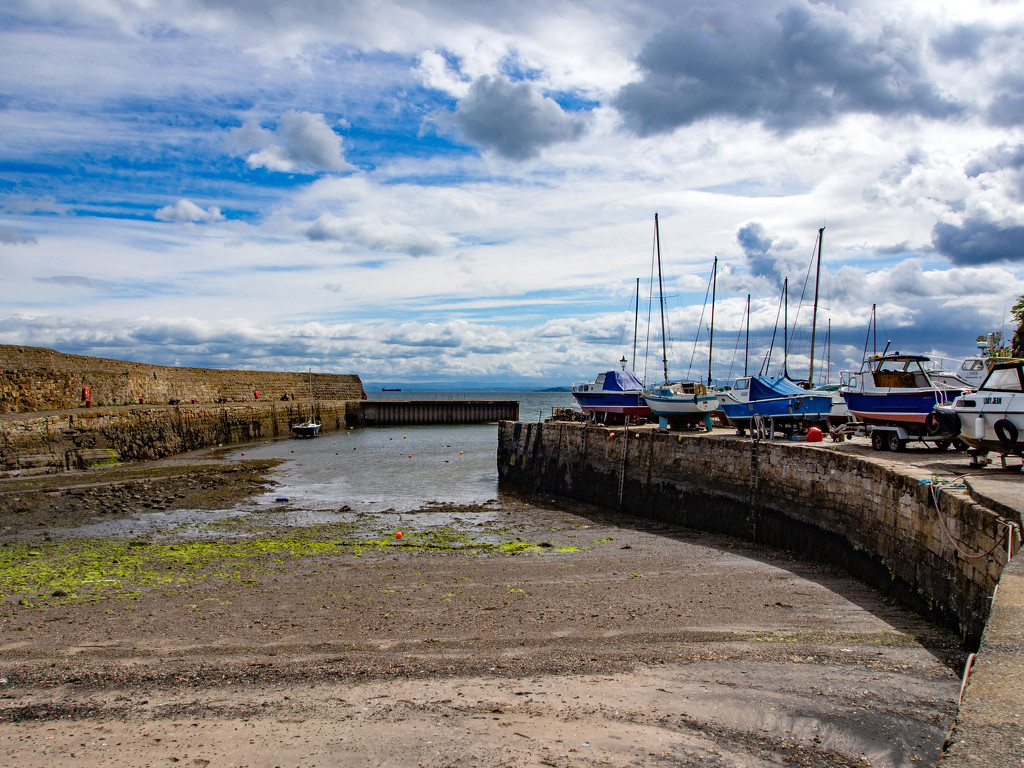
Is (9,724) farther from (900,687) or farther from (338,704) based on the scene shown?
(900,687)

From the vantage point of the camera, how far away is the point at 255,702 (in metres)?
6.57

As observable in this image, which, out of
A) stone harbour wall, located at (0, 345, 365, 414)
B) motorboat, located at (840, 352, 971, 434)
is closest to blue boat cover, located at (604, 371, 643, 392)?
motorboat, located at (840, 352, 971, 434)

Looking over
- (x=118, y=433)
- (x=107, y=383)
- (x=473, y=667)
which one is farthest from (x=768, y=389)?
(x=107, y=383)

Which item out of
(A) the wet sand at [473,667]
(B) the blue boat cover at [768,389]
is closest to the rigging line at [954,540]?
(A) the wet sand at [473,667]

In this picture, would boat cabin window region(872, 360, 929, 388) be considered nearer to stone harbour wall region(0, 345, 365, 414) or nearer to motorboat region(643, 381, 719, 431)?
motorboat region(643, 381, 719, 431)

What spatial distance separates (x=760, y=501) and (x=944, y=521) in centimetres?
683

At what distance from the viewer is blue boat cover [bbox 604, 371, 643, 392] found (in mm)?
29750

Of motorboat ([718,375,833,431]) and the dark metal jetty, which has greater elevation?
motorboat ([718,375,833,431])

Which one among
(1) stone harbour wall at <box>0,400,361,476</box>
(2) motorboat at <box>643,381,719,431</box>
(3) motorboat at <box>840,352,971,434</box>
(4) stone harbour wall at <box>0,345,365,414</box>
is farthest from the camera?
(4) stone harbour wall at <box>0,345,365,414</box>

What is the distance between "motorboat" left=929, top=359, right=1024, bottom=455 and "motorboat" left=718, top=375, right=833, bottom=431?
7851 millimetres

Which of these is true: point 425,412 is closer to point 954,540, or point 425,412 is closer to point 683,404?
point 683,404

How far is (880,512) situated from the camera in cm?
1111

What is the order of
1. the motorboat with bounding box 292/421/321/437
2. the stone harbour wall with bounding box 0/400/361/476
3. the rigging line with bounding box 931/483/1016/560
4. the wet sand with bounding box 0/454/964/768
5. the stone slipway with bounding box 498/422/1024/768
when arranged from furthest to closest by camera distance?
the motorboat with bounding box 292/421/321/437 < the stone harbour wall with bounding box 0/400/361/476 < the rigging line with bounding box 931/483/1016/560 < the wet sand with bounding box 0/454/964/768 < the stone slipway with bounding box 498/422/1024/768

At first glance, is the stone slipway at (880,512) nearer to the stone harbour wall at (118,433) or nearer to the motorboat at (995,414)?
the motorboat at (995,414)
